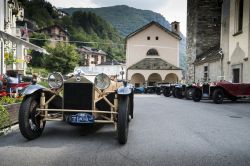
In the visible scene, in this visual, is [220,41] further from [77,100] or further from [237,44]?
[77,100]

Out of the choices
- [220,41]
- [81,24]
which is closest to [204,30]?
[220,41]

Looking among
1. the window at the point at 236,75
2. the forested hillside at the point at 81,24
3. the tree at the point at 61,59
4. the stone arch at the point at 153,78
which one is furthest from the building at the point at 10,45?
the forested hillside at the point at 81,24

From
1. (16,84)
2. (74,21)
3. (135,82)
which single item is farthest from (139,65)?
(74,21)

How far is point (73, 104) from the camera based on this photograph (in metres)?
5.43

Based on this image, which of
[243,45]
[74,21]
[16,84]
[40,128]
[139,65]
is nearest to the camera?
[40,128]

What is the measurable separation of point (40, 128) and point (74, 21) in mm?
85130

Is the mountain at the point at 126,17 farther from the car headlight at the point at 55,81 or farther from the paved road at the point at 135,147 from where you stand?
the car headlight at the point at 55,81

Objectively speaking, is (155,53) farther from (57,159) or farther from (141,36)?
(57,159)

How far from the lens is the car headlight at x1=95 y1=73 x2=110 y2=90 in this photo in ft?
18.5

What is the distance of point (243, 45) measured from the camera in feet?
65.4

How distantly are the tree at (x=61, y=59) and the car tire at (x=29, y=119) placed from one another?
53163 millimetres

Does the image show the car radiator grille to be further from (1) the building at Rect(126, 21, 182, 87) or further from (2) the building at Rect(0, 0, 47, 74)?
(1) the building at Rect(126, 21, 182, 87)

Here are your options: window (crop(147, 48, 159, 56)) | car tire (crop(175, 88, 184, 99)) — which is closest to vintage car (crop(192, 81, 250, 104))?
car tire (crop(175, 88, 184, 99))

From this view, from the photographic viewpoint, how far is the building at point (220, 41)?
1992cm
